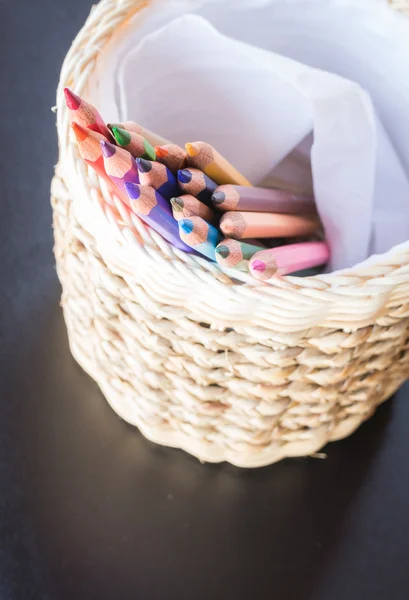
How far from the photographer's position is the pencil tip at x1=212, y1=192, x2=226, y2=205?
0.32 meters

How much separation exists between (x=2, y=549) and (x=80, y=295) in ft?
0.53

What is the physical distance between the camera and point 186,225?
0.28 m

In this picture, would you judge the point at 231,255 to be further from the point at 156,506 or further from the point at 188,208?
the point at 156,506

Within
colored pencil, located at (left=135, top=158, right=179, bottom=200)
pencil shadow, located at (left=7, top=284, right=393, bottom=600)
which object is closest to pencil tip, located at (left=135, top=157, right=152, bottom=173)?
colored pencil, located at (left=135, top=158, right=179, bottom=200)

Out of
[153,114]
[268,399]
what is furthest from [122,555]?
[153,114]

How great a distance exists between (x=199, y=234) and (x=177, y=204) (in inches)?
0.6

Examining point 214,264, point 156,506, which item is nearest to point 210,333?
point 214,264

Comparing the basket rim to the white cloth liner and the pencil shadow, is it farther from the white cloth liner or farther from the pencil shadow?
the pencil shadow

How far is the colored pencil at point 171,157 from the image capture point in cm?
32

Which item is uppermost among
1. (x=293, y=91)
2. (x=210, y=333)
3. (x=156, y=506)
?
(x=293, y=91)

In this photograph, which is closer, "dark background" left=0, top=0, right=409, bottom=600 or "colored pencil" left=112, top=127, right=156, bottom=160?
"colored pencil" left=112, top=127, right=156, bottom=160

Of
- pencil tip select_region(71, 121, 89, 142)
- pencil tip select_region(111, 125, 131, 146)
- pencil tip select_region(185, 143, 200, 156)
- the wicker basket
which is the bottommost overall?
the wicker basket

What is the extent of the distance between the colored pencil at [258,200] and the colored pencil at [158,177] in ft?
0.07

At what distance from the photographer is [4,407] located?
0.47m
